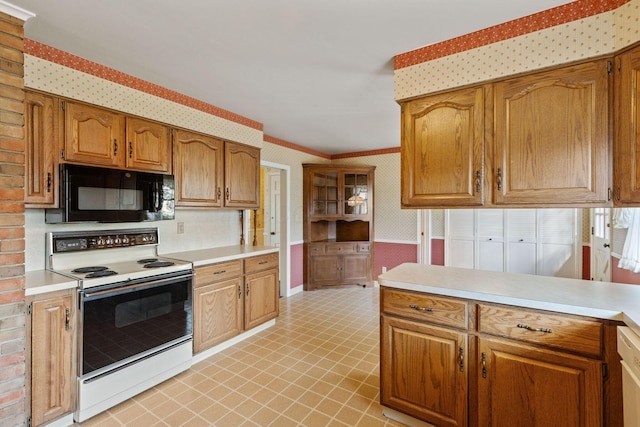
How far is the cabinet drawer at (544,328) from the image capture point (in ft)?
4.48

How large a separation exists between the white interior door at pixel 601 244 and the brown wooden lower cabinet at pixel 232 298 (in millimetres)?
A: 3768

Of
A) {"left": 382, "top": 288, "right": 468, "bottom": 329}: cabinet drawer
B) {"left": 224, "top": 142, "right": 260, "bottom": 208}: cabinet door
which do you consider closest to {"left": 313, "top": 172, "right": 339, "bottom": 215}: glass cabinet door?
{"left": 224, "top": 142, "right": 260, "bottom": 208}: cabinet door

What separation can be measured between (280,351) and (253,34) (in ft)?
8.71

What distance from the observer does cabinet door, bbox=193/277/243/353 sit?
8.59 ft

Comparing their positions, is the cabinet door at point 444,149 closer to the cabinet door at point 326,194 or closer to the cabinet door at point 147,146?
the cabinet door at point 147,146

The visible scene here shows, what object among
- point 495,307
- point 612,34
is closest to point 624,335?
point 495,307

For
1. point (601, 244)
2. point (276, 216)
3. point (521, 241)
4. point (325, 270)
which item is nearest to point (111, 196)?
point (325, 270)

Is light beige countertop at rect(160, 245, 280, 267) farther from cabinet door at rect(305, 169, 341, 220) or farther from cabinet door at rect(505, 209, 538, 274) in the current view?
cabinet door at rect(505, 209, 538, 274)

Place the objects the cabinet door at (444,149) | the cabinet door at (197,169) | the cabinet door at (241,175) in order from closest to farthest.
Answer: the cabinet door at (444,149)
the cabinet door at (197,169)
the cabinet door at (241,175)

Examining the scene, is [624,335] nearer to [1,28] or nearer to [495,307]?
[495,307]

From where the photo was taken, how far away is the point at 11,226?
1.59 m

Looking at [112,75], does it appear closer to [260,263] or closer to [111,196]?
[111,196]

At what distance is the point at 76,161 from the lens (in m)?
2.13

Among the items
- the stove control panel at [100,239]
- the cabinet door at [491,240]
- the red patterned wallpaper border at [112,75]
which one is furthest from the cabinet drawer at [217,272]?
the cabinet door at [491,240]
